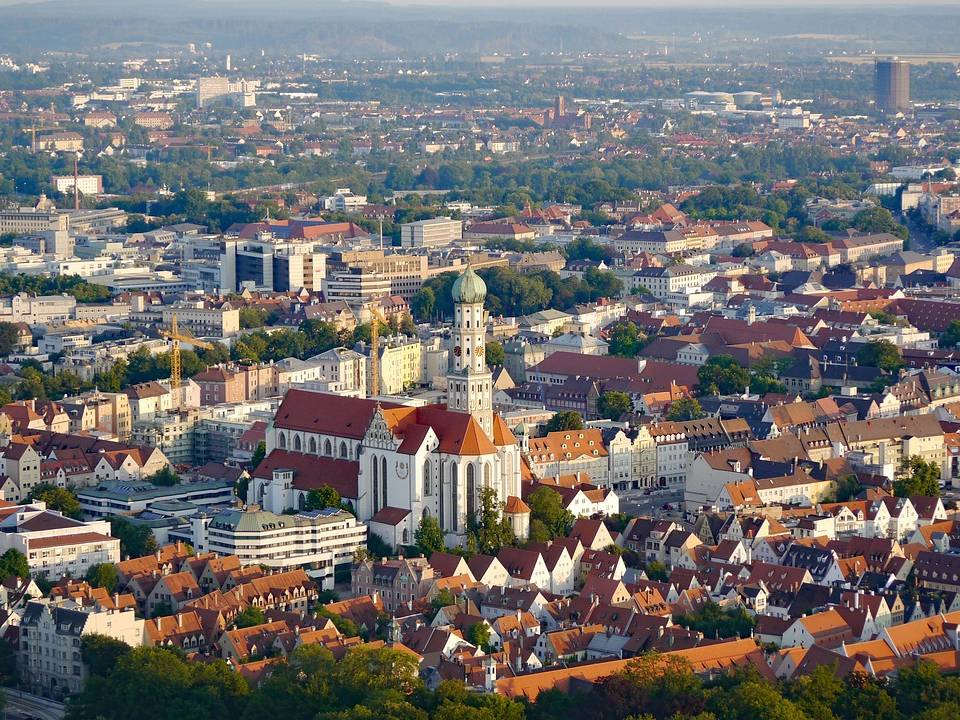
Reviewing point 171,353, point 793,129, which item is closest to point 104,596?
point 171,353

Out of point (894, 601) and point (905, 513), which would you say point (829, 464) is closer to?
point (905, 513)

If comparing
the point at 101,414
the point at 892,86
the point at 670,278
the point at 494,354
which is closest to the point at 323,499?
the point at 101,414

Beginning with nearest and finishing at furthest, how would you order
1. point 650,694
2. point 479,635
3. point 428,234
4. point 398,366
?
point 650,694
point 479,635
point 398,366
point 428,234

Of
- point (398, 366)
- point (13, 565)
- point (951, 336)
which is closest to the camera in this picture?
point (13, 565)

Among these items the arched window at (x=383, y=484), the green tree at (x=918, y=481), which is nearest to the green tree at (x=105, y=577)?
the arched window at (x=383, y=484)

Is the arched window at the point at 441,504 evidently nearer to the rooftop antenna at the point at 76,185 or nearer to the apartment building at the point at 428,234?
the apartment building at the point at 428,234

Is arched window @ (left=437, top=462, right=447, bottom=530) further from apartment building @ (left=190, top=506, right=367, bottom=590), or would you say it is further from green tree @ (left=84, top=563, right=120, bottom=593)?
green tree @ (left=84, top=563, right=120, bottom=593)

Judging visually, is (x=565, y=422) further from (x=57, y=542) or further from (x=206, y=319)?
(x=206, y=319)
